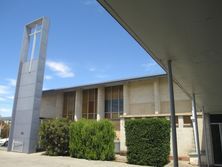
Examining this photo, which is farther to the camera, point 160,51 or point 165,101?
point 165,101

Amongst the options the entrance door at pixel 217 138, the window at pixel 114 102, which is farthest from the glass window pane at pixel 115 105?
the entrance door at pixel 217 138

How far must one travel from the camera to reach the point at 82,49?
1571 centimetres

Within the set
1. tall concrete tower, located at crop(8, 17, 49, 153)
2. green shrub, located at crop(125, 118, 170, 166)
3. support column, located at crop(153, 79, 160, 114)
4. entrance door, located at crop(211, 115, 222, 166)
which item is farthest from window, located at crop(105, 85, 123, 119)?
entrance door, located at crop(211, 115, 222, 166)

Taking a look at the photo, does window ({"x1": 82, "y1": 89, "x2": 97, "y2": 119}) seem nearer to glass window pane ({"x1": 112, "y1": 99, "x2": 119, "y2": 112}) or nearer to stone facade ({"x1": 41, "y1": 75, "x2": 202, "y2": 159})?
stone facade ({"x1": 41, "y1": 75, "x2": 202, "y2": 159})

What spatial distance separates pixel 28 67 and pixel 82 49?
34.9 feet

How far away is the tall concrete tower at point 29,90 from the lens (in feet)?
72.2

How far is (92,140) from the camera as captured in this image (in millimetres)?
17750

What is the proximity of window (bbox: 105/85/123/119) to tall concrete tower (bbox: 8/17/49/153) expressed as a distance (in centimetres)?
774

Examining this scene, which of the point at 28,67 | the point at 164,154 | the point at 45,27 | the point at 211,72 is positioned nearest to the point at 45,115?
the point at 28,67

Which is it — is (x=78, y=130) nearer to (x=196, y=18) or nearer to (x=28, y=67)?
(x=28, y=67)

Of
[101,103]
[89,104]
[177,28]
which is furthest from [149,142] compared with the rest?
[89,104]

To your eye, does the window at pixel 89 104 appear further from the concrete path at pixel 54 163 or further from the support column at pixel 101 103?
the concrete path at pixel 54 163

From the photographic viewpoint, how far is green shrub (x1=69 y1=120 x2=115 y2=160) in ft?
56.6

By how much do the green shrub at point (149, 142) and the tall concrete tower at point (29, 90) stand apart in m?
11.1
